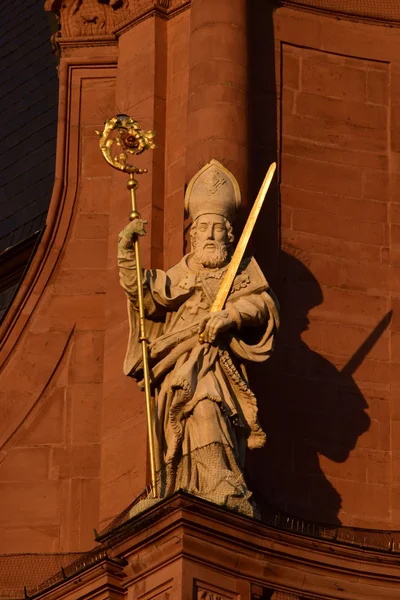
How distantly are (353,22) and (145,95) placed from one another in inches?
67.8

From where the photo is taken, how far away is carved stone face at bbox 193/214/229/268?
23344mm

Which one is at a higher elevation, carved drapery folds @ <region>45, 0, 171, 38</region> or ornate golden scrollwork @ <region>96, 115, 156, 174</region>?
carved drapery folds @ <region>45, 0, 171, 38</region>

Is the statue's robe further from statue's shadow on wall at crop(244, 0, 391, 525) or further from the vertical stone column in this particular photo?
the vertical stone column

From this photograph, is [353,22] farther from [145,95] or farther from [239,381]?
[239,381]

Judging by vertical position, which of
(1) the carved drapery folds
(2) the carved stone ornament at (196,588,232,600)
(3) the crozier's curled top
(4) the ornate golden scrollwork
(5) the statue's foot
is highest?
(1) the carved drapery folds

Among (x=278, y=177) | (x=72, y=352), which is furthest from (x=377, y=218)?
(x=72, y=352)

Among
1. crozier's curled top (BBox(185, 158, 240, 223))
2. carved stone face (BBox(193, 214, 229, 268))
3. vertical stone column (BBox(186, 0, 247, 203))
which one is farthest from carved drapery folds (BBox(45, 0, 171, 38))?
carved stone face (BBox(193, 214, 229, 268))

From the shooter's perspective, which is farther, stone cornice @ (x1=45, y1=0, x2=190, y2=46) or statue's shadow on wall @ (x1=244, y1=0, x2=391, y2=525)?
stone cornice @ (x1=45, y1=0, x2=190, y2=46)

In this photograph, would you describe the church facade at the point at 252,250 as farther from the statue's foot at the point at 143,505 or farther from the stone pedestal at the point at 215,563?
the stone pedestal at the point at 215,563

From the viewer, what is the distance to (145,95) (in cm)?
2570

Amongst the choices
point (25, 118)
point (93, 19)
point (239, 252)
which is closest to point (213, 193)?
point (239, 252)

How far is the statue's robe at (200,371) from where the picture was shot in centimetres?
2245

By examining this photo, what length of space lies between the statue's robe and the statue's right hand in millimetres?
69

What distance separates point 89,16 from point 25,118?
8.10 ft
